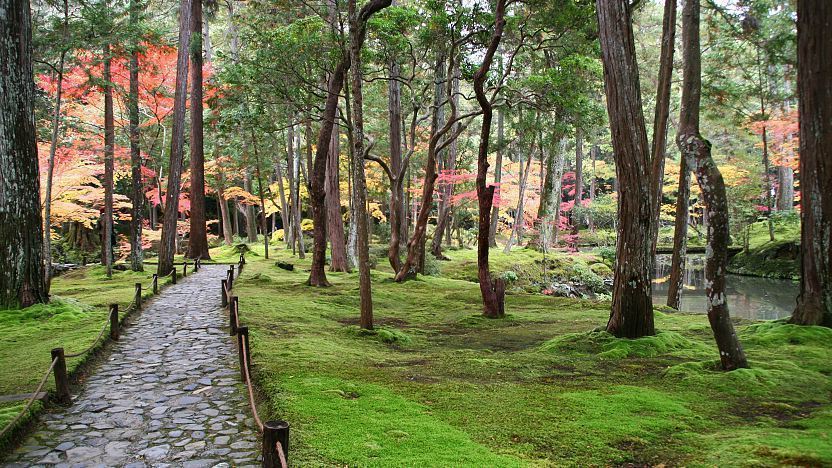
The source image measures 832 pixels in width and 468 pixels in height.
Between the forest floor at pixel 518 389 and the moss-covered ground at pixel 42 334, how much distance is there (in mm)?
43

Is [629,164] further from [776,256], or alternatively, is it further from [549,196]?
[776,256]

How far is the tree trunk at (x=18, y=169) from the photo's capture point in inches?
347

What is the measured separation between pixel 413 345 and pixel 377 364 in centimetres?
180

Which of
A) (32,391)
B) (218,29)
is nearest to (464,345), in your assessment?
(32,391)

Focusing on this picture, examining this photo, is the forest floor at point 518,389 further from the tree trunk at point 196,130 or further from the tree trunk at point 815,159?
the tree trunk at point 196,130

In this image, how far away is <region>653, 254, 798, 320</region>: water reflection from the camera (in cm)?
1622

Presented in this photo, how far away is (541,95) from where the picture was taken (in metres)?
13.1

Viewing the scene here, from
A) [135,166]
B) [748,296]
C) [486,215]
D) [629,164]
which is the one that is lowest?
[748,296]

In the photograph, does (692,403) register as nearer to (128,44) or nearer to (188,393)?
(188,393)

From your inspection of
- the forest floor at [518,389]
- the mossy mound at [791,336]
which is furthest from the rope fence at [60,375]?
the mossy mound at [791,336]

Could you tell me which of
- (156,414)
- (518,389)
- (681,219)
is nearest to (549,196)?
(681,219)

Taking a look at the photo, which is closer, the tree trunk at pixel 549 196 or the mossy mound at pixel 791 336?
the mossy mound at pixel 791 336

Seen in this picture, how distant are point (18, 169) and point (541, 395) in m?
9.40

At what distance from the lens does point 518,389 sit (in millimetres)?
5324
